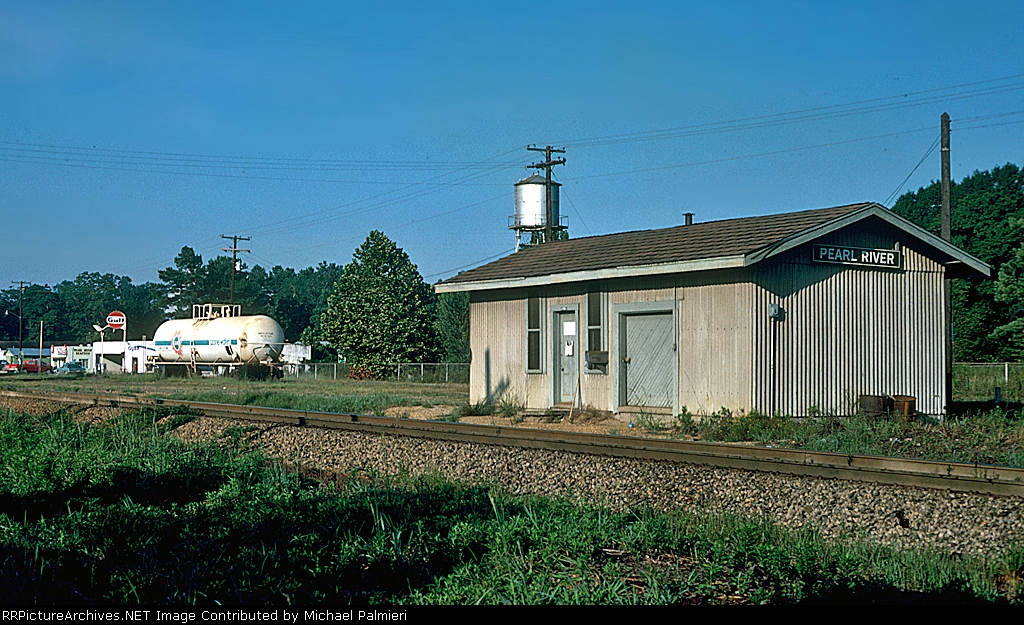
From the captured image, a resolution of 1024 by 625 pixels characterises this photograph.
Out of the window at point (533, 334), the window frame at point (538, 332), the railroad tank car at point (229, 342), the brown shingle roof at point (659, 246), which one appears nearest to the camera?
the brown shingle roof at point (659, 246)

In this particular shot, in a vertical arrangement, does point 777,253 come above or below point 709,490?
above

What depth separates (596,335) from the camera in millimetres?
20469

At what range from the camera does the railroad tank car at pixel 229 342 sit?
50188 millimetres

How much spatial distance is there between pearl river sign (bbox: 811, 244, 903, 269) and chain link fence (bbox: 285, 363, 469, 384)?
29.3 meters

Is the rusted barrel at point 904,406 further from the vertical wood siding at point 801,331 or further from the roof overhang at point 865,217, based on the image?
the roof overhang at point 865,217

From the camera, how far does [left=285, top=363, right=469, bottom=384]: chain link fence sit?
49.2 metres

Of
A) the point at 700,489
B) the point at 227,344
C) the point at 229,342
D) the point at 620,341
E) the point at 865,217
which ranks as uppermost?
the point at 865,217

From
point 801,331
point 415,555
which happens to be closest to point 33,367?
point 801,331

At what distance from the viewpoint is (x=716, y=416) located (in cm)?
1730

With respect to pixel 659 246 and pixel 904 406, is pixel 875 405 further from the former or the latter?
pixel 659 246

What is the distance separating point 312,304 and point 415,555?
164 m

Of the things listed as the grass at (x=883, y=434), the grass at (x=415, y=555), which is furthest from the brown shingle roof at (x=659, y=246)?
the grass at (x=415, y=555)

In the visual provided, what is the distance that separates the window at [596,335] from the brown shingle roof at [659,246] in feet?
2.38

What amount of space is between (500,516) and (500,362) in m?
14.3
